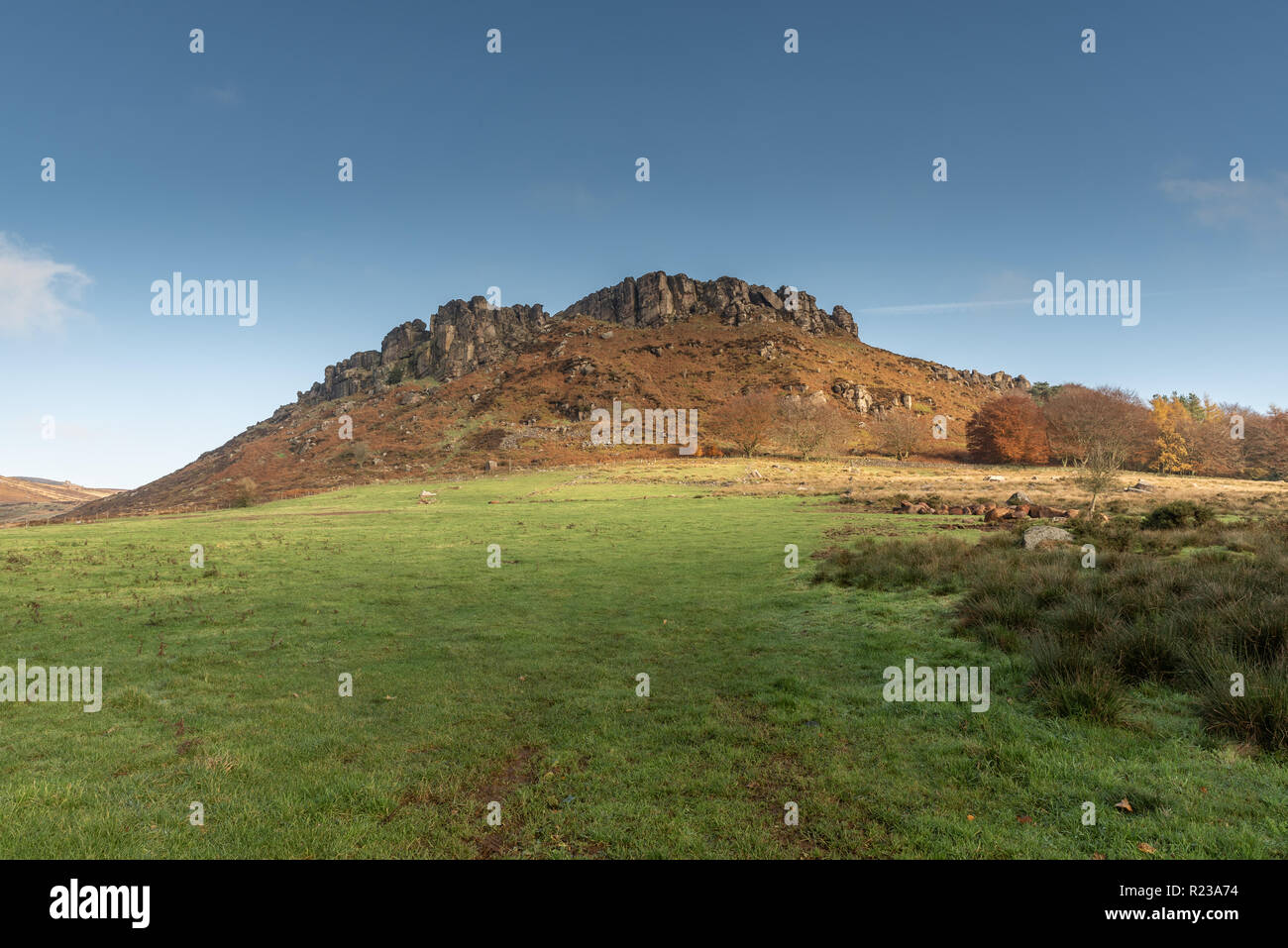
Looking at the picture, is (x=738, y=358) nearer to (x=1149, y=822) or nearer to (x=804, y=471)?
(x=804, y=471)

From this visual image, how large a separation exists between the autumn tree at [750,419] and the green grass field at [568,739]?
80515 millimetres

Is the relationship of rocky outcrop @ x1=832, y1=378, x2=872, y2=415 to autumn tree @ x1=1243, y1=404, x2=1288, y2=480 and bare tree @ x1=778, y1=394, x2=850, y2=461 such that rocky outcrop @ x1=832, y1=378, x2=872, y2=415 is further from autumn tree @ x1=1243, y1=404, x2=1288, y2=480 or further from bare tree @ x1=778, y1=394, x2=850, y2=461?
autumn tree @ x1=1243, y1=404, x2=1288, y2=480

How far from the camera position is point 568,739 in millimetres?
8484

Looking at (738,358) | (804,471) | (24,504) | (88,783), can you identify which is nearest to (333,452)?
(804,471)

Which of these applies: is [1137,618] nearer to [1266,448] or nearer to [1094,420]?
[1094,420]

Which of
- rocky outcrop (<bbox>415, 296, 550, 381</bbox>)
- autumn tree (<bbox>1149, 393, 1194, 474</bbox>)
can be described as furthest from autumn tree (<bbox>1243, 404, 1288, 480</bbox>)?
rocky outcrop (<bbox>415, 296, 550, 381</bbox>)

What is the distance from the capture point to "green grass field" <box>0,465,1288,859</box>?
584 centimetres

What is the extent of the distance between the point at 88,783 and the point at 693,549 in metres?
20.6

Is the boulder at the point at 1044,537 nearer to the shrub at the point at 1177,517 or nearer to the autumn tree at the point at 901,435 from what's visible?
the shrub at the point at 1177,517

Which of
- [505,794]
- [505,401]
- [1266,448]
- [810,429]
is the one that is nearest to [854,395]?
[810,429]

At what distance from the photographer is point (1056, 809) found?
5.96 metres

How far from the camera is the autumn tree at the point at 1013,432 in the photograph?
311 ft

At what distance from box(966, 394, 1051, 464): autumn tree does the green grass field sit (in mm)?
95283

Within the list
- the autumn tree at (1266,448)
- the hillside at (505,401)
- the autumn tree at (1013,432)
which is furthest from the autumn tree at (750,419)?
the autumn tree at (1266,448)
